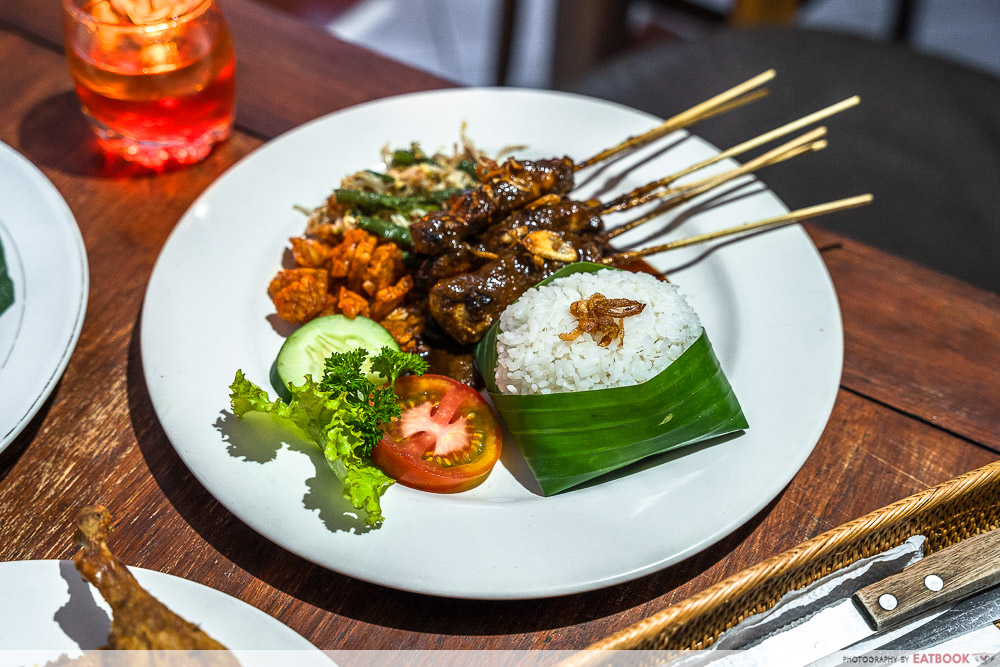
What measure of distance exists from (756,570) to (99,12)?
8.90 feet

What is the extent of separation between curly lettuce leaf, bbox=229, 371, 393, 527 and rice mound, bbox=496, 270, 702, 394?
1.53 feet

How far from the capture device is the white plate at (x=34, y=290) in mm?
2135

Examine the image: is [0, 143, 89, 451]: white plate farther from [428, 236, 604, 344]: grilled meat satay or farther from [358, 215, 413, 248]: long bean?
[428, 236, 604, 344]: grilled meat satay

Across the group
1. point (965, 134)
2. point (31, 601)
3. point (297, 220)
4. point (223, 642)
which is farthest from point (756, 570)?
point (965, 134)

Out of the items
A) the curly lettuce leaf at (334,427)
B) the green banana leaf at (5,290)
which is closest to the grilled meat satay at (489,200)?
the curly lettuce leaf at (334,427)

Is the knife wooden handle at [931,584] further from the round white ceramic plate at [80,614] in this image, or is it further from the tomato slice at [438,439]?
the round white ceramic plate at [80,614]

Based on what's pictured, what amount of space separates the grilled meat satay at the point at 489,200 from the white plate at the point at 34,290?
3.41 ft

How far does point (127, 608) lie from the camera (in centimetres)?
156

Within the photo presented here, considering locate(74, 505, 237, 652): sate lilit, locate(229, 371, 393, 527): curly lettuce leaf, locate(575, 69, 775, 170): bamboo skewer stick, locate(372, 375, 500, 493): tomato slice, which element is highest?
locate(575, 69, 775, 170): bamboo skewer stick

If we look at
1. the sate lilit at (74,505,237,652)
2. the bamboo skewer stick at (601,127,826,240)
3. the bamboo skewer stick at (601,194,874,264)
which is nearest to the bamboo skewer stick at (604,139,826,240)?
the bamboo skewer stick at (601,127,826,240)

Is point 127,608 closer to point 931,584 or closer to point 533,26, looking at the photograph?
point 931,584

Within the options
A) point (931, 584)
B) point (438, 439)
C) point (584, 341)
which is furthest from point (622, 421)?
point (931, 584)

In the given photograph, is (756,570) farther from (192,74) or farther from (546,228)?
(192,74)

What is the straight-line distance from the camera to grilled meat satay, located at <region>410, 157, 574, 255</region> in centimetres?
258
